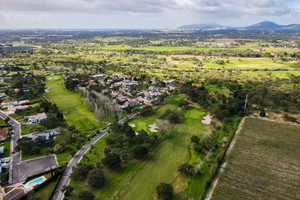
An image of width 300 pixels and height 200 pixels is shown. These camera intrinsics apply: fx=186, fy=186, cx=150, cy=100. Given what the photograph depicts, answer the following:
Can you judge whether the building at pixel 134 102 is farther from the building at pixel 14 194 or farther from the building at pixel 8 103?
the building at pixel 14 194

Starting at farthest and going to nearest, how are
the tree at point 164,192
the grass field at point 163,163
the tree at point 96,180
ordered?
1. the grass field at point 163,163
2. the tree at point 96,180
3. the tree at point 164,192

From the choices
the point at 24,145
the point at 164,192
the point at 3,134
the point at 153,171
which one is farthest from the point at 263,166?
the point at 3,134

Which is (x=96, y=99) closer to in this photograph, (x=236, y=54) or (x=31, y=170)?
(x=31, y=170)

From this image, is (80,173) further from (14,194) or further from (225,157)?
(225,157)

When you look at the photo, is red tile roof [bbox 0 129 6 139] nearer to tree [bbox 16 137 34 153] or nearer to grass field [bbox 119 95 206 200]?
tree [bbox 16 137 34 153]

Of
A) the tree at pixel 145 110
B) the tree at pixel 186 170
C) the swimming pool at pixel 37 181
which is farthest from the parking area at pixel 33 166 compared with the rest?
the tree at pixel 145 110
